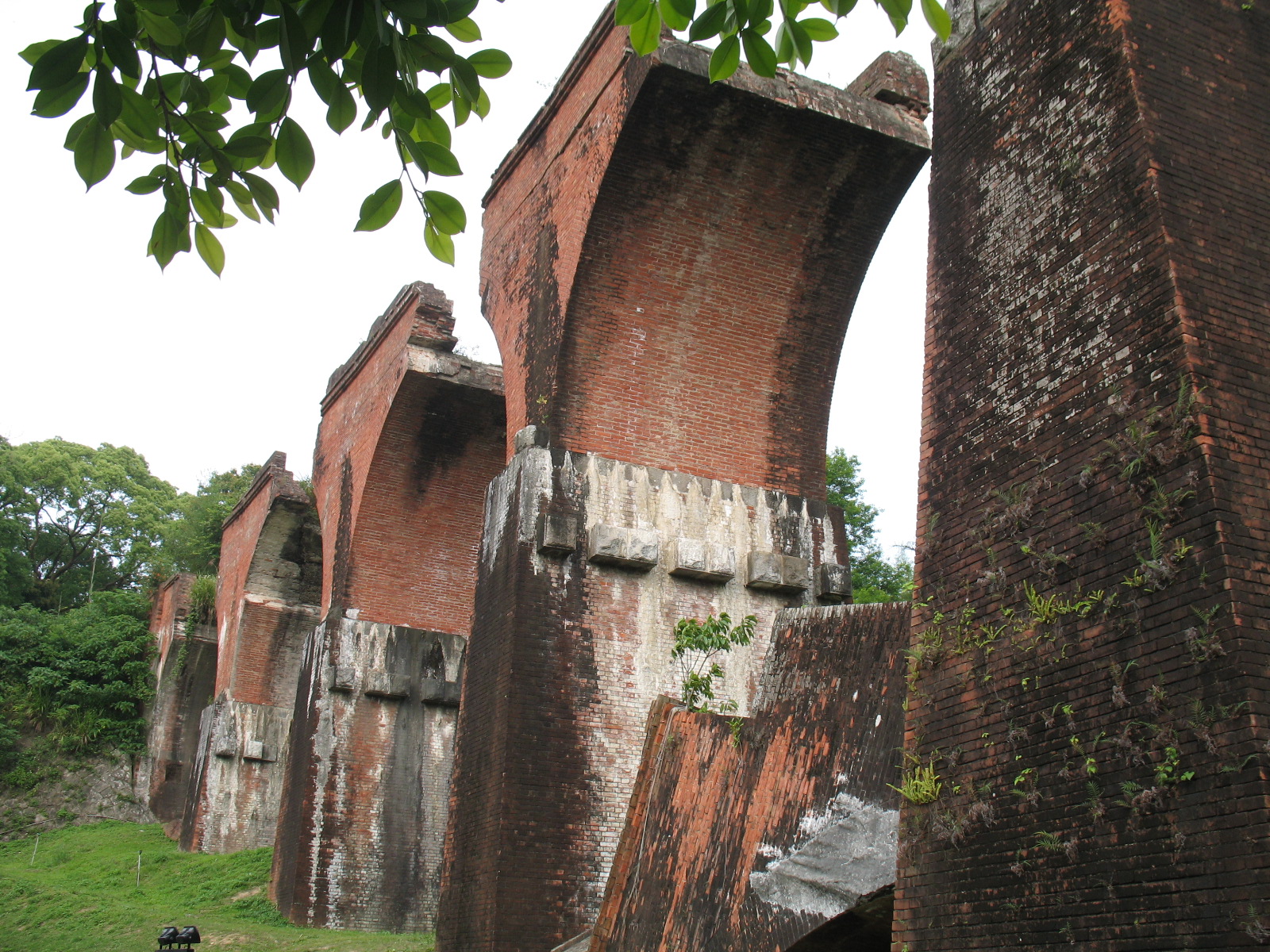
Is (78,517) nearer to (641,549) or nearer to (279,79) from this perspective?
(641,549)

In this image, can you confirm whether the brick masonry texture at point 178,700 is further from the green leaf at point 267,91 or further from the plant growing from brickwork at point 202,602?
the green leaf at point 267,91

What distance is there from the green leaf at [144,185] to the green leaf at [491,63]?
847 millimetres

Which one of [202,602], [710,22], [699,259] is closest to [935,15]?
[710,22]

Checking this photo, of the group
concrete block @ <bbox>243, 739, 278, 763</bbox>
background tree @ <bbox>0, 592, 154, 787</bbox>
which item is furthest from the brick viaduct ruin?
background tree @ <bbox>0, 592, 154, 787</bbox>

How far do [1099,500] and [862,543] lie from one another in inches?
780

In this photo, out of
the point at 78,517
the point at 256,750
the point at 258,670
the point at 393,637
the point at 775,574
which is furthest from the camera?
the point at 78,517

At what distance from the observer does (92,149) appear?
8.66ft

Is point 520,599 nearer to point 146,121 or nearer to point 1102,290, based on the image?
point 1102,290

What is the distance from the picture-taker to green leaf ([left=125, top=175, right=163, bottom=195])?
119 inches

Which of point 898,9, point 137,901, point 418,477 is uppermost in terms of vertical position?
point 418,477

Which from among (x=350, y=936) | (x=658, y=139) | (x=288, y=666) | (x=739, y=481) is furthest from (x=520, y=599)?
(x=288, y=666)

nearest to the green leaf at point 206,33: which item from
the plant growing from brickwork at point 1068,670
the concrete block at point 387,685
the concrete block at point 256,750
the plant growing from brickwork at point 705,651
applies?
the plant growing from brickwork at point 1068,670

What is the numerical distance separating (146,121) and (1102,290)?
3.07 meters

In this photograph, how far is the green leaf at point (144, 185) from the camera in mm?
3029
